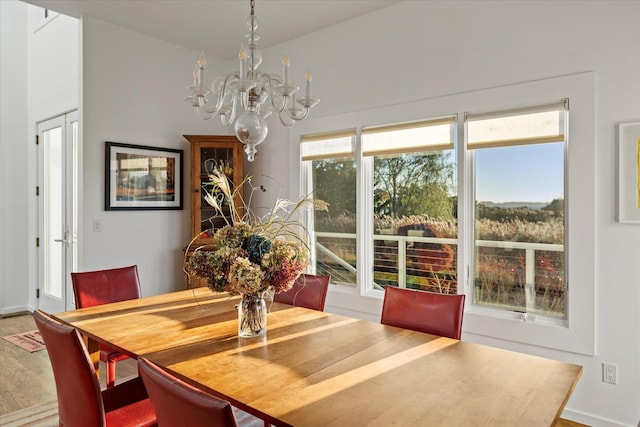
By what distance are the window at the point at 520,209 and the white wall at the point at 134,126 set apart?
285 cm

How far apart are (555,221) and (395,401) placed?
1958 mm

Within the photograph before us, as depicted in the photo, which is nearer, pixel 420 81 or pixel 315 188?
pixel 420 81

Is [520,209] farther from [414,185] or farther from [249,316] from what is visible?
[249,316]

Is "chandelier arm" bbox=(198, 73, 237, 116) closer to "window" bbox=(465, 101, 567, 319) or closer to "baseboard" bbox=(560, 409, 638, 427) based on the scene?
"window" bbox=(465, 101, 567, 319)

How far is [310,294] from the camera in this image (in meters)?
2.49

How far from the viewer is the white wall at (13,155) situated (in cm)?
495

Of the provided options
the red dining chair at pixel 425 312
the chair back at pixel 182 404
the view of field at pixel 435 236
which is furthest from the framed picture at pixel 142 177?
the chair back at pixel 182 404

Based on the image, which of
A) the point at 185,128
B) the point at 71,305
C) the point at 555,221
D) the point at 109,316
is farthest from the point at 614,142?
the point at 71,305

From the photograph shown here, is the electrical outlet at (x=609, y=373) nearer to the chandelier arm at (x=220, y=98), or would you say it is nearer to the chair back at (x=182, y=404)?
the chair back at (x=182, y=404)

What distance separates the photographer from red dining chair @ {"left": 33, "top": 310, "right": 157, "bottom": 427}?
148 cm

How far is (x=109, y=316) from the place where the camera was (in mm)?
2127

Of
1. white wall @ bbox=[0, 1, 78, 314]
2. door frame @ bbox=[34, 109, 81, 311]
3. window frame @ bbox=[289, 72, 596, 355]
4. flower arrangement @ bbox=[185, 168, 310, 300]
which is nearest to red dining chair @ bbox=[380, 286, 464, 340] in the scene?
flower arrangement @ bbox=[185, 168, 310, 300]

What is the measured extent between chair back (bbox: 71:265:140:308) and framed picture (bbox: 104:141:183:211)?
125 centimetres

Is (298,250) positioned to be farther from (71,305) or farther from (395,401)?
(71,305)
